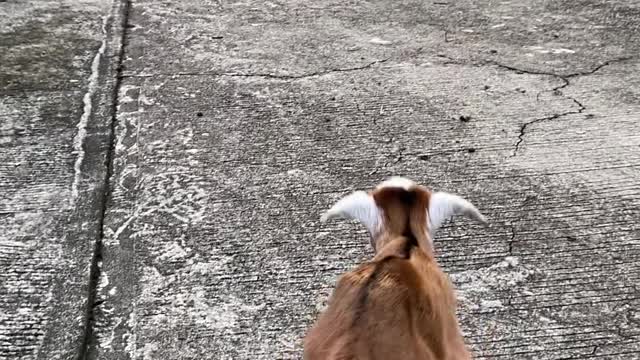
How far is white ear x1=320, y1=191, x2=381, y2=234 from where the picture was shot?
6.96ft

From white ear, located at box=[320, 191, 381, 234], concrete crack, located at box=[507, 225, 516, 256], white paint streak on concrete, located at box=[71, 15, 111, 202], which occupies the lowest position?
concrete crack, located at box=[507, 225, 516, 256]

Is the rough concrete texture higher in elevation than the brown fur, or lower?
lower

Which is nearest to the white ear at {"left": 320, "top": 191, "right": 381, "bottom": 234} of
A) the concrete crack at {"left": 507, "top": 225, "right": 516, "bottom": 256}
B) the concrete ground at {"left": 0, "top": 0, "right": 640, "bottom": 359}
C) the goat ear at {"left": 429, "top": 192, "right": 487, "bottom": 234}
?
the goat ear at {"left": 429, "top": 192, "right": 487, "bottom": 234}

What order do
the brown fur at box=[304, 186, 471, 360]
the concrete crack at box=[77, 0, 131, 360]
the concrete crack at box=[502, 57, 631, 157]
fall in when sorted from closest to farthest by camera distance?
the brown fur at box=[304, 186, 471, 360] < the concrete crack at box=[77, 0, 131, 360] < the concrete crack at box=[502, 57, 631, 157]

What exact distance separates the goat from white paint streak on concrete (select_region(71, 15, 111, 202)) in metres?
1.96

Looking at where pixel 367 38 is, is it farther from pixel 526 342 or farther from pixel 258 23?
pixel 526 342

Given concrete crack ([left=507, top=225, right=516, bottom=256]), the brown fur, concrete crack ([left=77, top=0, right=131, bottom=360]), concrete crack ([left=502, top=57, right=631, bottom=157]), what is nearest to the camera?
the brown fur

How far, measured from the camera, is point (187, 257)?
317 cm

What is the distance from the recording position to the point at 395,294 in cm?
187

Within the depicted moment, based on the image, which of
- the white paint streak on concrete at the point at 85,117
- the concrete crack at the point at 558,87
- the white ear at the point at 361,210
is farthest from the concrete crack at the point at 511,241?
the white paint streak on concrete at the point at 85,117

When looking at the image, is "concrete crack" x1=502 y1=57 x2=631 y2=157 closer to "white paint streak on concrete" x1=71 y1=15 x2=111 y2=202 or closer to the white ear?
the white ear

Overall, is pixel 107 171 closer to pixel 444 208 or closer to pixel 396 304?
pixel 444 208

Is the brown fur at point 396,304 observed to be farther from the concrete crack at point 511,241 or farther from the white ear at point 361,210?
the concrete crack at point 511,241

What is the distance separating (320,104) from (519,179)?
4.49 feet
